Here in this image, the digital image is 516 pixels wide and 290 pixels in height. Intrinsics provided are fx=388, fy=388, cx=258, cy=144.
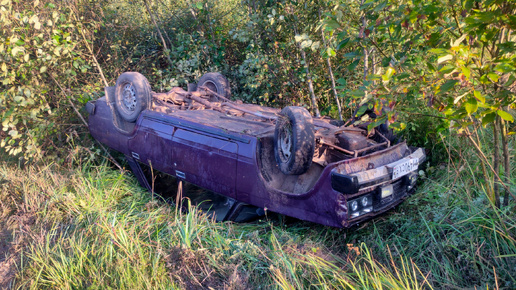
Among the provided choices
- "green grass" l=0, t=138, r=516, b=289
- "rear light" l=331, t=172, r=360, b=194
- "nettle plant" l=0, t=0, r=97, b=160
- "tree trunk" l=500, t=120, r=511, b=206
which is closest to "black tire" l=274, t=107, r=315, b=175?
"rear light" l=331, t=172, r=360, b=194

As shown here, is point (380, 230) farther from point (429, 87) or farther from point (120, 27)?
point (120, 27)

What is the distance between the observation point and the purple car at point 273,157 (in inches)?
130

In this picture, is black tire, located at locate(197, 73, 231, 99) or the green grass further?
black tire, located at locate(197, 73, 231, 99)

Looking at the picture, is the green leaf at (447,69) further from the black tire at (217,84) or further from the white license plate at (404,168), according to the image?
the black tire at (217,84)

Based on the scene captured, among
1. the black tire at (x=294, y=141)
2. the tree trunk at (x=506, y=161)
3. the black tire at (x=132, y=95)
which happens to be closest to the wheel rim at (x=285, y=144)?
the black tire at (x=294, y=141)

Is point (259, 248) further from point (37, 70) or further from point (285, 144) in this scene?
point (37, 70)

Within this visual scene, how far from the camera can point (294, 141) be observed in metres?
3.29

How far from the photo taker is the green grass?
2.88 meters

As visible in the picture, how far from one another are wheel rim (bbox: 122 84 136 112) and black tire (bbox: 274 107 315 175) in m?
2.44

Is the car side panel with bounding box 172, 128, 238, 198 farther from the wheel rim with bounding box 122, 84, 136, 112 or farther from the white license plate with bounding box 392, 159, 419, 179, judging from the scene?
the white license plate with bounding box 392, 159, 419, 179

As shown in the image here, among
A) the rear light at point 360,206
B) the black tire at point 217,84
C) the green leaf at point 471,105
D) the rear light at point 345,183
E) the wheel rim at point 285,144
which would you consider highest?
the green leaf at point 471,105

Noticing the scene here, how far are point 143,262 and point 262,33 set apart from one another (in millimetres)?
4714

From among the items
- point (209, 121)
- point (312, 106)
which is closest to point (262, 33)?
point (312, 106)

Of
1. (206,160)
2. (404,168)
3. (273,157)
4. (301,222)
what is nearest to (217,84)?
(206,160)
